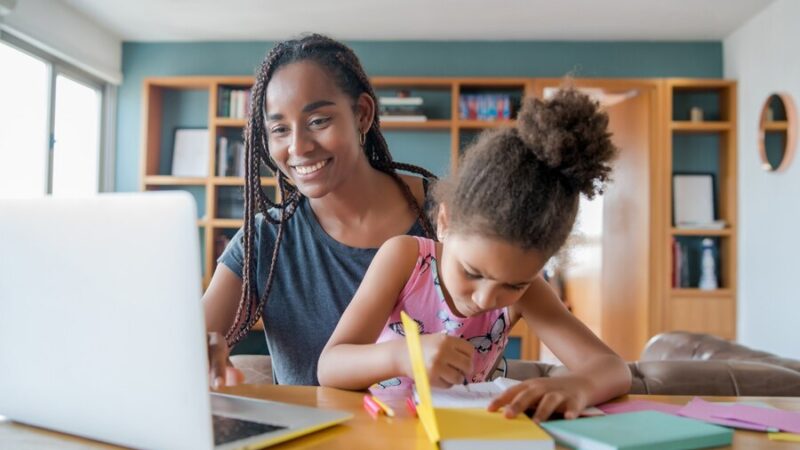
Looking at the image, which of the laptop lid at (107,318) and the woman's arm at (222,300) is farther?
the woman's arm at (222,300)

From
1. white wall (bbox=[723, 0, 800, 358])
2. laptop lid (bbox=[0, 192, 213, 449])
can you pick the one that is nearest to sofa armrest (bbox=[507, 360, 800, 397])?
laptop lid (bbox=[0, 192, 213, 449])

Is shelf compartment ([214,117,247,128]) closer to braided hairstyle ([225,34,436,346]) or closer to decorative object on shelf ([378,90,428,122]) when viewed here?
decorative object on shelf ([378,90,428,122])

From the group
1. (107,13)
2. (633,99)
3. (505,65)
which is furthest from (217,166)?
(633,99)

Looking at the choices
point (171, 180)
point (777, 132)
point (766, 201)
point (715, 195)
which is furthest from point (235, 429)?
point (715, 195)

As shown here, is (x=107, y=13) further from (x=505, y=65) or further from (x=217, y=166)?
(x=505, y=65)

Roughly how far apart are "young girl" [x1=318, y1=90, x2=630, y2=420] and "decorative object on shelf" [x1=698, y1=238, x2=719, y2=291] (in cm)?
418

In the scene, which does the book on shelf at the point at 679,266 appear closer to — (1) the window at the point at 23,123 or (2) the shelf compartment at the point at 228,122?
(2) the shelf compartment at the point at 228,122

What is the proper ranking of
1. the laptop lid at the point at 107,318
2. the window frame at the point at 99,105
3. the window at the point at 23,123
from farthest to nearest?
the window frame at the point at 99,105
the window at the point at 23,123
the laptop lid at the point at 107,318

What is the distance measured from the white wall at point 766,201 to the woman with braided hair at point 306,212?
3241 millimetres

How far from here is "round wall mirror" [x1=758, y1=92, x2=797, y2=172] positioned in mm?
4051

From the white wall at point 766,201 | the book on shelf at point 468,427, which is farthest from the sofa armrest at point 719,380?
the white wall at point 766,201

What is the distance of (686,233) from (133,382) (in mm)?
4708

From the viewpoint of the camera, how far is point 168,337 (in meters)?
0.65

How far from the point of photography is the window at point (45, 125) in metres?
4.09
